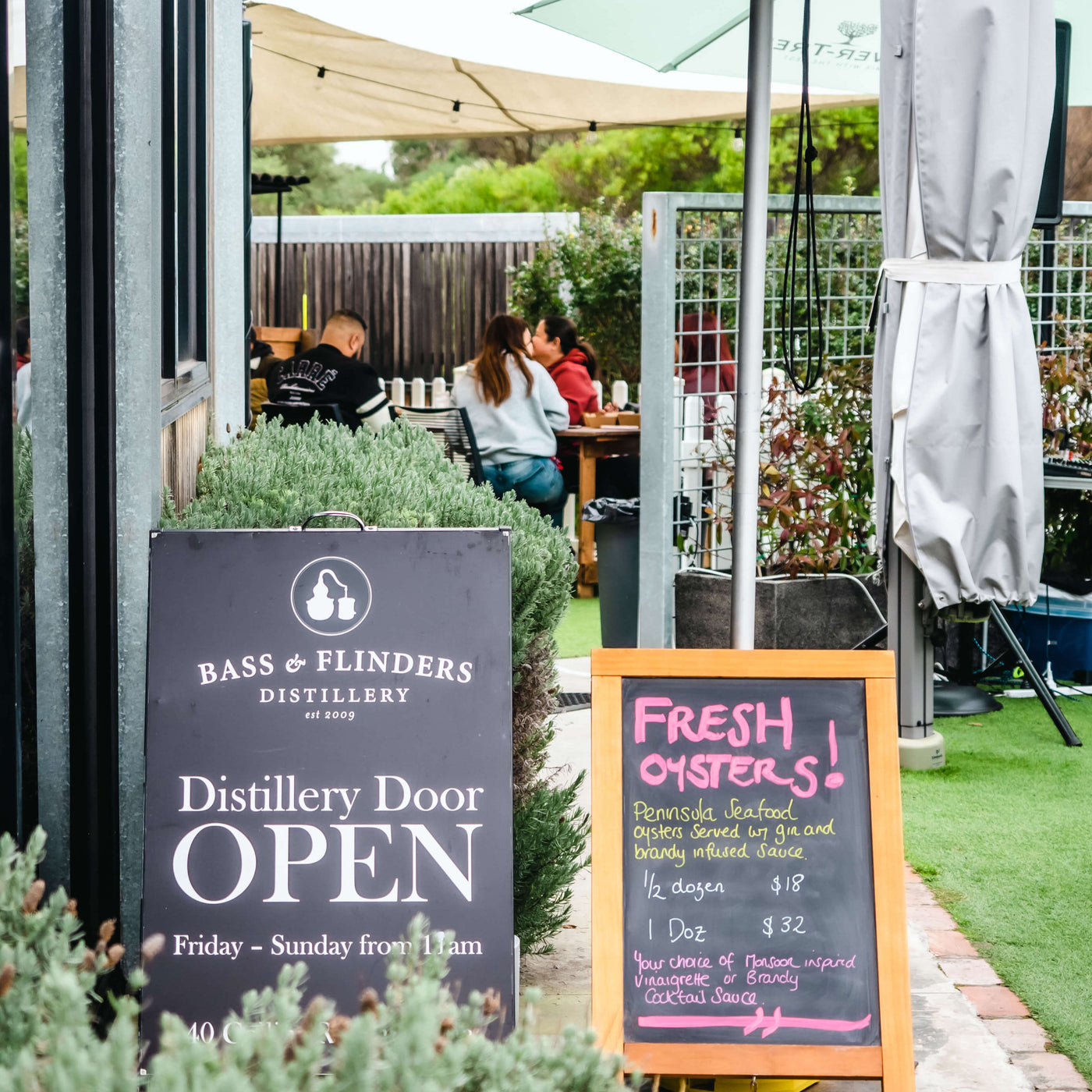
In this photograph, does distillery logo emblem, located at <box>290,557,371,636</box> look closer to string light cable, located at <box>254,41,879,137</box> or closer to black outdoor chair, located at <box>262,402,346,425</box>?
black outdoor chair, located at <box>262,402,346,425</box>

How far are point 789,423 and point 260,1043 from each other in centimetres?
411

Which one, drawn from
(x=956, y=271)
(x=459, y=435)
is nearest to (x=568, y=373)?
(x=459, y=435)

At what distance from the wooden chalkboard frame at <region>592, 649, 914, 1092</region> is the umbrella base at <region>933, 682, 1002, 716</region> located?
8.90 feet

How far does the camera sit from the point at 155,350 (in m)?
2.29

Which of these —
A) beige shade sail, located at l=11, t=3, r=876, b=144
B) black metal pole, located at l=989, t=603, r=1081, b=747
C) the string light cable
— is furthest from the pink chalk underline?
the string light cable

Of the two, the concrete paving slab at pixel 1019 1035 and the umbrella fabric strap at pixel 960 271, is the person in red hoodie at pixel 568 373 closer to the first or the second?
the umbrella fabric strap at pixel 960 271

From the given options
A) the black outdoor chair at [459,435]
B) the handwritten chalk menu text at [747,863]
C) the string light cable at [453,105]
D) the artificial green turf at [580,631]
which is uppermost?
the string light cable at [453,105]

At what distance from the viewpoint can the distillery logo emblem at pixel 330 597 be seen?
6.93 feet

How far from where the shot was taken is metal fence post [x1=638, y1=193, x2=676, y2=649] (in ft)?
15.0

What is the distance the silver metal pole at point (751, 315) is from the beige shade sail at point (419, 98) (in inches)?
190

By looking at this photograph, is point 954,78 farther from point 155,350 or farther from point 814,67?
point 155,350

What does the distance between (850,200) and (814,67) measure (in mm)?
663

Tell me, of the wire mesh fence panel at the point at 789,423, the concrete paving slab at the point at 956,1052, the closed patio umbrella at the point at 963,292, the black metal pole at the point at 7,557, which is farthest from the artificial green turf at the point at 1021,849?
the black metal pole at the point at 7,557

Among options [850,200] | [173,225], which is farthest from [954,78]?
[173,225]
